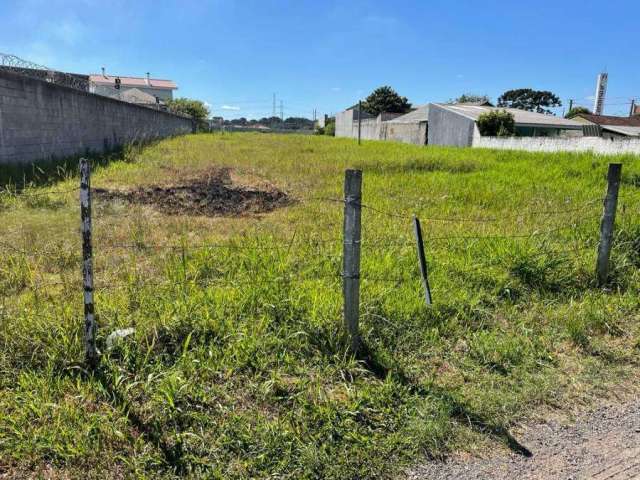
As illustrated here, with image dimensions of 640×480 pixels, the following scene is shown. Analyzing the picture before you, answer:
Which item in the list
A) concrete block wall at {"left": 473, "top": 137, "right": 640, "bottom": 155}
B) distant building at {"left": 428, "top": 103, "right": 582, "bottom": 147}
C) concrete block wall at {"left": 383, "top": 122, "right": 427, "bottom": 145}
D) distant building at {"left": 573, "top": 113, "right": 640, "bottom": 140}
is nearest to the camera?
concrete block wall at {"left": 473, "top": 137, "right": 640, "bottom": 155}

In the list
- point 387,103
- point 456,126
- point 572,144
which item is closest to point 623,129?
point 456,126

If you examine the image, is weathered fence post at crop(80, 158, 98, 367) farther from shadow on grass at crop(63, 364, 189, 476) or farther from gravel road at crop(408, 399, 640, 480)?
gravel road at crop(408, 399, 640, 480)

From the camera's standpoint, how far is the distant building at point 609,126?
35.0 m

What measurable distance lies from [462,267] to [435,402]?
206 cm

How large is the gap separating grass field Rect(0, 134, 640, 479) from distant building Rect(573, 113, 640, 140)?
34781mm

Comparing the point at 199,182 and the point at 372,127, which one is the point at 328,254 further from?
the point at 372,127

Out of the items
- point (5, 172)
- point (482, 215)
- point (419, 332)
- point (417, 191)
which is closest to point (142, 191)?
point (5, 172)

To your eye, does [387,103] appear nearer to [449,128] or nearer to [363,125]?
[363,125]

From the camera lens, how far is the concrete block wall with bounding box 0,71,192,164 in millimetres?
9555

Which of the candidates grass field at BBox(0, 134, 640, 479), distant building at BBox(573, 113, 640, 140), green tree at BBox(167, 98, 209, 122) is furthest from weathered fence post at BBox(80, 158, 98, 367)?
green tree at BBox(167, 98, 209, 122)

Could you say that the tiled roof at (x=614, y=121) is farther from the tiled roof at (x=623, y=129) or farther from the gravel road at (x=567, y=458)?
the gravel road at (x=567, y=458)

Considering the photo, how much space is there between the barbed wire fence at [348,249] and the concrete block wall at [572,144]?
34.4 feet

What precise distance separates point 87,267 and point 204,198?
5733mm

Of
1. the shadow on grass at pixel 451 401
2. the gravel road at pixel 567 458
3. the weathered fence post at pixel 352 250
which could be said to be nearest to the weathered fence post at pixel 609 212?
the gravel road at pixel 567 458
